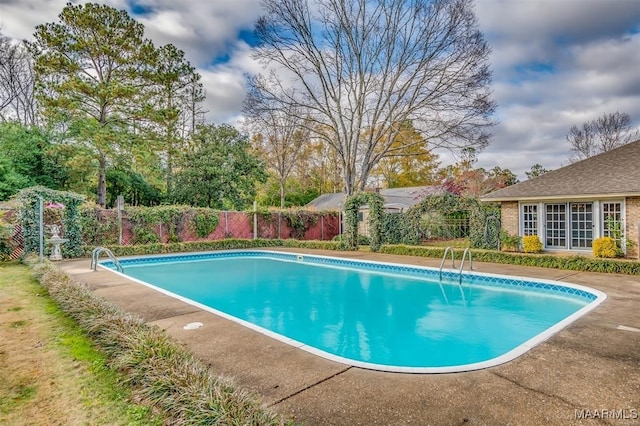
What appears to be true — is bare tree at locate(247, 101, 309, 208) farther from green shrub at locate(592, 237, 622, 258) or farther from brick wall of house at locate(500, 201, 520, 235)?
green shrub at locate(592, 237, 622, 258)

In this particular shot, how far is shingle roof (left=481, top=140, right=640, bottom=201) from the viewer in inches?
417

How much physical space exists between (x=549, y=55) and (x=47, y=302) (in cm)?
1511

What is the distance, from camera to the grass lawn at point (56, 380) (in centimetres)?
242

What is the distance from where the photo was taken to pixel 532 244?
1177 cm

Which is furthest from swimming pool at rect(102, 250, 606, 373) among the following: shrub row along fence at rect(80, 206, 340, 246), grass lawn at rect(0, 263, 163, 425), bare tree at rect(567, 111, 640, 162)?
bare tree at rect(567, 111, 640, 162)

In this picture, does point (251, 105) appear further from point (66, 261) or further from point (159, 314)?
point (159, 314)

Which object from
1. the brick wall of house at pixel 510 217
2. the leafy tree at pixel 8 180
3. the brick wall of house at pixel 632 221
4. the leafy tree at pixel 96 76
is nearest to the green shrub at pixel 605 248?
the brick wall of house at pixel 632 221

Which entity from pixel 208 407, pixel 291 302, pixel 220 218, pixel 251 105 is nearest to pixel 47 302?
pixel 291 302

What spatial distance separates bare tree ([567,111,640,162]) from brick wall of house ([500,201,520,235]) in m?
20.6

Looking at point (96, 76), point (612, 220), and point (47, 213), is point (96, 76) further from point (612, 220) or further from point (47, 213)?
point (612, 220)

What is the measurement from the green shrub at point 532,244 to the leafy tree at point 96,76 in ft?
61.9

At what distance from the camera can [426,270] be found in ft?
31.2

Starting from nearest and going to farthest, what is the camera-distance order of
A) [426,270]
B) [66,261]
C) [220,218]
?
[426,270] → [66,261] → [220,218]

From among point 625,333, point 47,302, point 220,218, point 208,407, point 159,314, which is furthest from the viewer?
point 220,218
